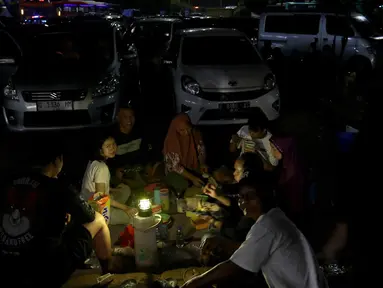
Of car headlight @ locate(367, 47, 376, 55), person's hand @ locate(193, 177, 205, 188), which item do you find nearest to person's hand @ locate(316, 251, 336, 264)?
person's hand @ locate(193, 177, 205, 188)

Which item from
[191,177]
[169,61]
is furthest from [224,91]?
[191,177]

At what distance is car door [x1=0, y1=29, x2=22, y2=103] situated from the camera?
9.84m

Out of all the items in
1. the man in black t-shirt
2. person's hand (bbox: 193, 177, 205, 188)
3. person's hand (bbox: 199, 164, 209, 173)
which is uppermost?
the man in black t-shirt

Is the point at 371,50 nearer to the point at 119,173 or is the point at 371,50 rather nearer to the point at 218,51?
the point at 218,51

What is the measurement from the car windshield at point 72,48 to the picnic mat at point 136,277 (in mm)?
5309

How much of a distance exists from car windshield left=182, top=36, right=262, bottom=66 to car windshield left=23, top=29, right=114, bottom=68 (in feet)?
4.89

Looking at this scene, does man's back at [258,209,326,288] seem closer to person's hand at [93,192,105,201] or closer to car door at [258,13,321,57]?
person's hand at [93,192,105,201]

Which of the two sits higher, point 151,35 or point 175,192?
point 175,192

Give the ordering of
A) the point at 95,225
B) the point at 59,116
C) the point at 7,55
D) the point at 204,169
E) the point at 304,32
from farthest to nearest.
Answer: the point at 304,32 → the point at 7,55 → the point at 59,116 → the point at 204,169 → the point at 95,225

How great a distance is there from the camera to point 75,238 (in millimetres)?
3619

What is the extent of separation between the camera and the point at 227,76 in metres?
8.03

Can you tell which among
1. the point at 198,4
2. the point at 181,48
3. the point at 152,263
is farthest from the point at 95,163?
the point at 198,4

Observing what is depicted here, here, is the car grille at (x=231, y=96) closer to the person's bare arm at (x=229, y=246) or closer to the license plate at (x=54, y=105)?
the license plate at (x=54, y=105)

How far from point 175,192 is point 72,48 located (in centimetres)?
473
